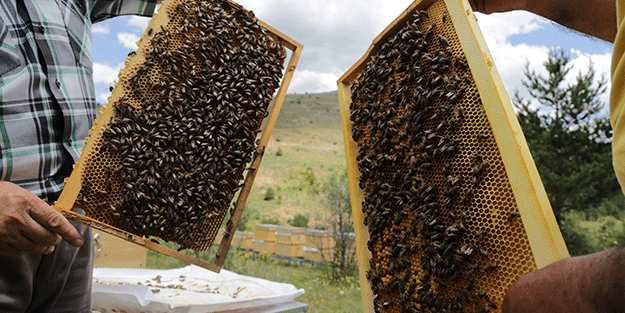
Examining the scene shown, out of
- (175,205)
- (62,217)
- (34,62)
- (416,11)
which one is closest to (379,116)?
(416,11)

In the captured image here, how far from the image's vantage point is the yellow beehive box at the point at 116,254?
6551 millimetres

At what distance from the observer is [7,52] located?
2734 millimetres

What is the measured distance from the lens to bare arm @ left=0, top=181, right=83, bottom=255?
223 cm

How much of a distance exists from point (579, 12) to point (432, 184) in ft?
5.01

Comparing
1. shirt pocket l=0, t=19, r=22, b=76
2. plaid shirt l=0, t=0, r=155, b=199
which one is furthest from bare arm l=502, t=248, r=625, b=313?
shirt pocket l=0, t=19, r=22, b=76

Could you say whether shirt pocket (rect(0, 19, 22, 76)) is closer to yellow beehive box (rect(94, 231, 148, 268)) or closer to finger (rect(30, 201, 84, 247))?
finger (rect(30, 201, 84, 247))

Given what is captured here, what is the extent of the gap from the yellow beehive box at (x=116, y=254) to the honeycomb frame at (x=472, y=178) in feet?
18.6

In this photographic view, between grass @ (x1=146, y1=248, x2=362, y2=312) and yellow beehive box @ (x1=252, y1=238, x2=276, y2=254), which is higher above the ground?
yellow beehive box @ (x1=252, y1=238, x2=276, y2=254)

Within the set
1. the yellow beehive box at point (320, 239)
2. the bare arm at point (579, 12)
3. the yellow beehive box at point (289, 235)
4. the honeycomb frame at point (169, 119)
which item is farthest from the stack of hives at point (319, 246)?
the bare arm at point (579, 12)

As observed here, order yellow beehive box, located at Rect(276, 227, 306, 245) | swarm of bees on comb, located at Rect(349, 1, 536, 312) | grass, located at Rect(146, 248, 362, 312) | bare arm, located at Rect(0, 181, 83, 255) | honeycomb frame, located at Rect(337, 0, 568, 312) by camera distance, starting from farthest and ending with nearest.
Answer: yellow beehive box, located at Rect(276, 227, 306, 245)
grass, located at Rect(146, 248, 362, 312)
bare arm, located at Rect(0, 181, 83, 255)
swarm of bees on comb, located at Rect(349, 1, 536, 312)
honeycomb frame, located at Rect(337, 0, 568, 312)

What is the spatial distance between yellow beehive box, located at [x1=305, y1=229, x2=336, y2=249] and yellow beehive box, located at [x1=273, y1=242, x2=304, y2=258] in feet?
1.31

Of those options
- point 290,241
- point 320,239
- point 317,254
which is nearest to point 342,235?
point 320,239

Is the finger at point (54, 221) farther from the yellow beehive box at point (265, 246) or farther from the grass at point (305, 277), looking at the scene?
the yellow beehive box at point (265, 246)

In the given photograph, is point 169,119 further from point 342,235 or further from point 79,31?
point 342,235
